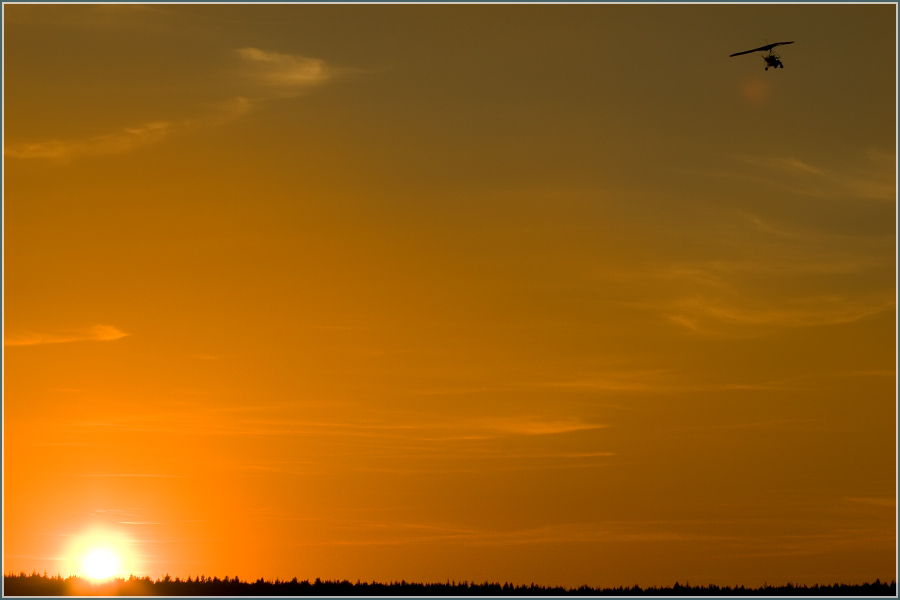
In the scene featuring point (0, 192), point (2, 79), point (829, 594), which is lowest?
point (829, 594)

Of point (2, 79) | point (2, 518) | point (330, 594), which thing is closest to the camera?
point (2, 518)

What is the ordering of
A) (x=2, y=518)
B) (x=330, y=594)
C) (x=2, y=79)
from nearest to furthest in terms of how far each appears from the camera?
1. (x=2, y=518)
2. (x=330, y=594)
3. (x=2, y=79)

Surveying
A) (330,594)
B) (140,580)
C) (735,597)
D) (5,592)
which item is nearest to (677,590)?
(735,597)

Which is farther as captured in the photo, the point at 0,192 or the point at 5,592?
the point at 0,192

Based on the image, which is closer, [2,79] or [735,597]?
[735,597]

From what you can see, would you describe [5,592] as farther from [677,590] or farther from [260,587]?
[677,590]

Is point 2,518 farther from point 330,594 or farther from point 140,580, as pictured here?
point 330,594

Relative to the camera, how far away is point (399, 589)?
9625 cm

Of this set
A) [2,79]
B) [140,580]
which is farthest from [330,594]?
[2,79]

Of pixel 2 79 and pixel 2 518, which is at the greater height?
pixel 2 79

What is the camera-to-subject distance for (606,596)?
9362cm

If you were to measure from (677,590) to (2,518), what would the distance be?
40.4m

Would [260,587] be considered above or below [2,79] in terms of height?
below

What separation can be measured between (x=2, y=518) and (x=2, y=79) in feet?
97.9
